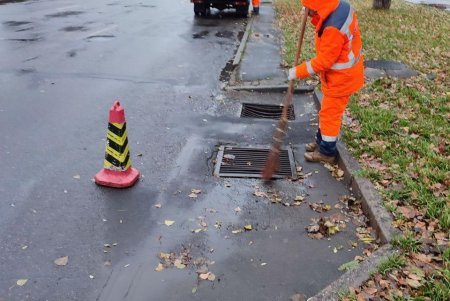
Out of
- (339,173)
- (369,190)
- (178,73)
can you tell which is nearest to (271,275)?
(369,190)

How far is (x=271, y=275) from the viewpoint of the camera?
12.5ft

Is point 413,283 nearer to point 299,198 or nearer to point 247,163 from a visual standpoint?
point 299,198

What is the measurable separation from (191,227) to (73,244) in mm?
1075

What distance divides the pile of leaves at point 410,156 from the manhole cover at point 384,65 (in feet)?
0.88

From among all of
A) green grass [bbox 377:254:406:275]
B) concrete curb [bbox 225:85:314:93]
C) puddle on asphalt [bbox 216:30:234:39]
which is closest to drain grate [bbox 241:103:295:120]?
concrete curb [bbox 225:85:314:93]

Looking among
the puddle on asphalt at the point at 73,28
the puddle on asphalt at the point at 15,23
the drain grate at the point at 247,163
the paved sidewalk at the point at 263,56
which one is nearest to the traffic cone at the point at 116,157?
the drain grate at the point at 247,163

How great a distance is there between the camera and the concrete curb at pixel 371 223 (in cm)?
345

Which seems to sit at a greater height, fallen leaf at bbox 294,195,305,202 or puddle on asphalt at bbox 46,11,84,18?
fallen leaf at bbox 294,195,305,202

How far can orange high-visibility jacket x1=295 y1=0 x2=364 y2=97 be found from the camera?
489cm

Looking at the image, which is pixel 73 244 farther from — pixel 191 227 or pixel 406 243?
pixel 406 243

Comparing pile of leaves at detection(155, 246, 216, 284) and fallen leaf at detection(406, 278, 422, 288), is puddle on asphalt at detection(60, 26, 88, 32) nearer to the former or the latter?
pile of leaves at detection(155, 246, 216, 284)

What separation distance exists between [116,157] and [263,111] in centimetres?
327

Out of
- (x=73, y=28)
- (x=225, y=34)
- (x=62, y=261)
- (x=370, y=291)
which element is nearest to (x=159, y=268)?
(x=62, y=261)

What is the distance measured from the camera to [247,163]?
5.78 metres
